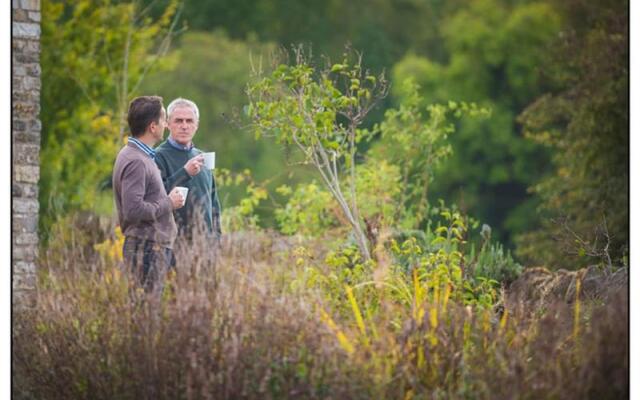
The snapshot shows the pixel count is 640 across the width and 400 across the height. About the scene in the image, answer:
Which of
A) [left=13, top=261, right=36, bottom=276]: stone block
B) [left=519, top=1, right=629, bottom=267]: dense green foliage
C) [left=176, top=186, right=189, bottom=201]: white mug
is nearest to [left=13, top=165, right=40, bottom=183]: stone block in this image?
[left=13, top=261, right=36, bottom=276]: stone block

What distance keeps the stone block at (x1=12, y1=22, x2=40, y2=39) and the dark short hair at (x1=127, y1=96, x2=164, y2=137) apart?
2506 millimetres

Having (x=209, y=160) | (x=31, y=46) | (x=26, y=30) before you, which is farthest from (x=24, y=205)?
(x=209, y=160)

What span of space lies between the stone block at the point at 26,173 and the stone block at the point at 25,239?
394mm

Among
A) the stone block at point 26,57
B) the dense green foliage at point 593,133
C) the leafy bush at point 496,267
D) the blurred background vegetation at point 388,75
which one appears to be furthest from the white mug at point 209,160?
the blurred background vegetation at point 388,75

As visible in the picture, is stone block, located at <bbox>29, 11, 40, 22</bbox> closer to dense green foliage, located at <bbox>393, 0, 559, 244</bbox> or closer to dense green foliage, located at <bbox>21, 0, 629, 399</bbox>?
dense green foliage, located at <bbox>21, 0, 629, 399</bbox>

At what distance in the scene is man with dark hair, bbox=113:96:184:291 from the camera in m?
6.25

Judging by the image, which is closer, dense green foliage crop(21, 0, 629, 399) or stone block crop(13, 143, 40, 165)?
dense green foliage crop(21, 0, 629, 399)

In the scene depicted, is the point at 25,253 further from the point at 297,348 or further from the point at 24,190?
the point at 297,348

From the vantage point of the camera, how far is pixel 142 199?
625 centimetres

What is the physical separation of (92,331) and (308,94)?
2.30 metres

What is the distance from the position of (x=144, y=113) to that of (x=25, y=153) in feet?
8.53

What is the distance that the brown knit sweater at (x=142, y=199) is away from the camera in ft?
20.5

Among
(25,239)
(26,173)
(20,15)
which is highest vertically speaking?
(20,15)

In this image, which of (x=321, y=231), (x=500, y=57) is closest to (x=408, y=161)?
(x=321, y=231)
